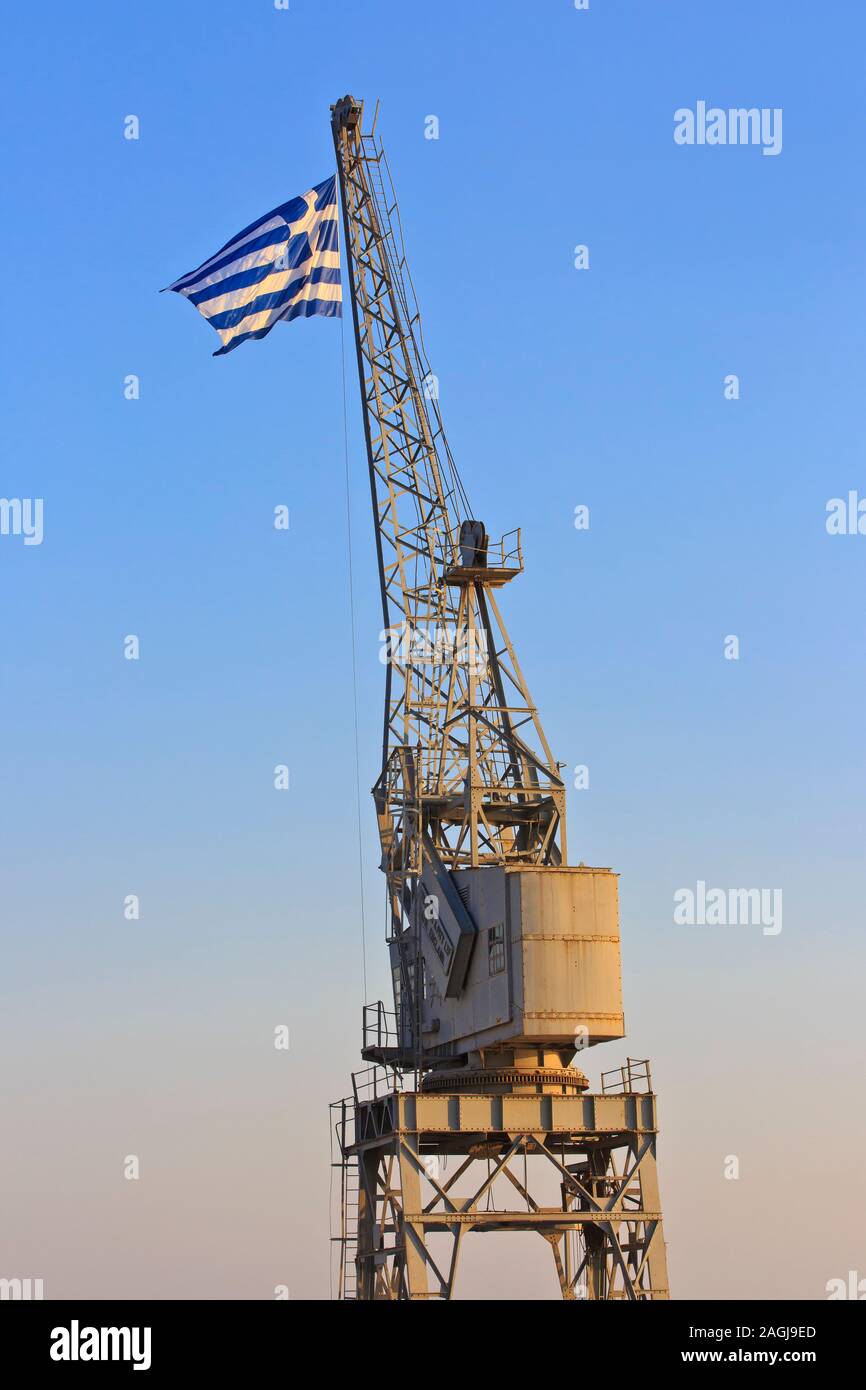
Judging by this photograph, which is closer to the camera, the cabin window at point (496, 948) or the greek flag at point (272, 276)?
the cabin window at point (496, 948)

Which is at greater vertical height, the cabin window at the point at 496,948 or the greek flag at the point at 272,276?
the greek flag at the point at 272,276

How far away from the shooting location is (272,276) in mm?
60500

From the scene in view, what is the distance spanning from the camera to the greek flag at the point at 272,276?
5916cm

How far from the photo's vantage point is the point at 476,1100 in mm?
51469

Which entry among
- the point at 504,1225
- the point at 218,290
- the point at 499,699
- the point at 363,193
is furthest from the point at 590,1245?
the point at 363,193

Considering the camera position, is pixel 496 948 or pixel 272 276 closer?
pixel 496 948

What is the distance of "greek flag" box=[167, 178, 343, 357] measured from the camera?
59.2 meters

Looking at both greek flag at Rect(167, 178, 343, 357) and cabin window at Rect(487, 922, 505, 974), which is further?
greek flag at Rect(167, 178, 343, 357)

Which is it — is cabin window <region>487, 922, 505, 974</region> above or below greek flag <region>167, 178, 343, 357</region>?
below

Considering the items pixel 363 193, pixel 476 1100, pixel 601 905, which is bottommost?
pixel 476 1100

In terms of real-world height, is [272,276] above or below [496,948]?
above
